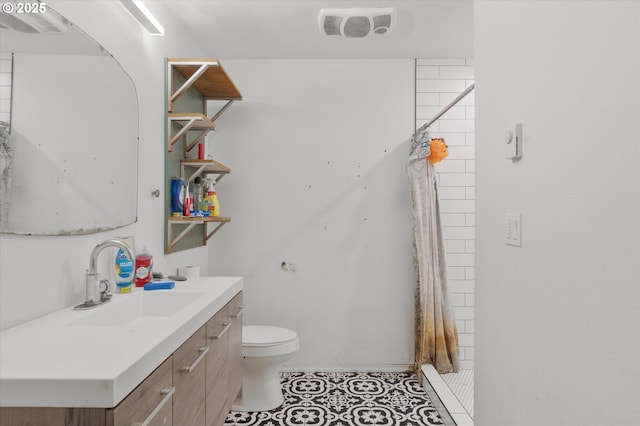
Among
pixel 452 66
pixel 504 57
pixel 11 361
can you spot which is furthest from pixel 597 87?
pixel 452 66

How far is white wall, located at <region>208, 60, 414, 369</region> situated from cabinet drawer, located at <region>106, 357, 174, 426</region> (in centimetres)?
193

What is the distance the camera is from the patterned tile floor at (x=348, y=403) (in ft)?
7.43

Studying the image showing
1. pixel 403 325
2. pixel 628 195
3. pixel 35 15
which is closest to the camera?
pixel 628 195

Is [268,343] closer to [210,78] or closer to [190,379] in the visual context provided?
[190,379]

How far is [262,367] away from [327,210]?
4.11 feet

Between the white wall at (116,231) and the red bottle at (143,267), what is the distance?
12cm

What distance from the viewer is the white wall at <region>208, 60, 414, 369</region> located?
3.03 meters

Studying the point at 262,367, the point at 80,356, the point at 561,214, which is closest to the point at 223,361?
the point at 262,367

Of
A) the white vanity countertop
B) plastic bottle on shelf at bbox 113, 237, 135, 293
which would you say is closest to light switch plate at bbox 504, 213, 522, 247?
the white vanity countertop

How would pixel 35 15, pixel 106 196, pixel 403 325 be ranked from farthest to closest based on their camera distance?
pixel 403 325
pixel 106 196
pixel 35 15

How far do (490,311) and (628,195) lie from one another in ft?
2.35

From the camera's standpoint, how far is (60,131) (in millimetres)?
1376

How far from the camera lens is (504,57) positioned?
4.21 feet

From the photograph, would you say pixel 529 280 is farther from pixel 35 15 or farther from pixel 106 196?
pixel 35 15
